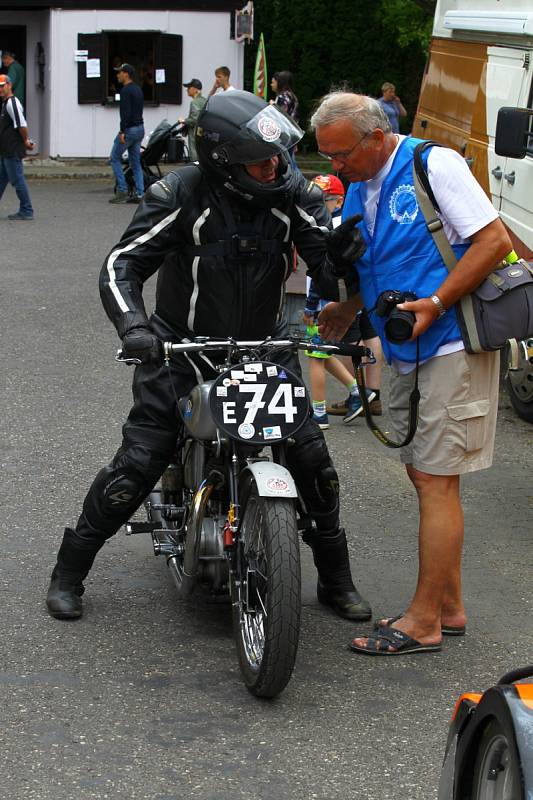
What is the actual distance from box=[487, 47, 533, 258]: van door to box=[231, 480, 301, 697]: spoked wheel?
3.76 metres

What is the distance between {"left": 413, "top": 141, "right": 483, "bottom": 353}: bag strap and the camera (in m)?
4.18

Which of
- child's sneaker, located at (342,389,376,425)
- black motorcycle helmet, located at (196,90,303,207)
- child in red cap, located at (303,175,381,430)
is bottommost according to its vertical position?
child's sneaker, located at (342,389,376,425)

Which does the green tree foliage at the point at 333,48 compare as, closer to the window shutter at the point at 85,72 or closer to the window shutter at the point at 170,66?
the window shutter at the point at 170,66

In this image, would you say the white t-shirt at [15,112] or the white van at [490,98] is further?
the white t-shirt at [15,112]

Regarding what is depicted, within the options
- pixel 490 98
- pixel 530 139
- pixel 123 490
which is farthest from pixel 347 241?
pixel 490 98

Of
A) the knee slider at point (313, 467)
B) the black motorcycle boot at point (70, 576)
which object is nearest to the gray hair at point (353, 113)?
the knee slider at point (313, 467)

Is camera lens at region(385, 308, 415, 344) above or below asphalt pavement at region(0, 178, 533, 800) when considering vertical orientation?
above

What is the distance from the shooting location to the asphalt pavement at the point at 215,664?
3.65 metres

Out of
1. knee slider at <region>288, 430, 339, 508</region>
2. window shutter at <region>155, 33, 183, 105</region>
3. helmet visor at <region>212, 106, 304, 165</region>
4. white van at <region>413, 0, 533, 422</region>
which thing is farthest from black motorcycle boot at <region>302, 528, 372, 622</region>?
window shutter at <region>155, 33, 183, 105</region>

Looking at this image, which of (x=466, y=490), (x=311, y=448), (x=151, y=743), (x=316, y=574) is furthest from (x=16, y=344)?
(x=151, y=743)

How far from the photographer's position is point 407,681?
4.28m

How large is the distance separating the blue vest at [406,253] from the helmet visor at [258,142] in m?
0.35

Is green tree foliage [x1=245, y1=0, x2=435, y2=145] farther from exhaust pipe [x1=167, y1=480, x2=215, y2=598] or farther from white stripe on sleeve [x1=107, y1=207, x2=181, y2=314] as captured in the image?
exhaust pipe [x1=167, y1=480, x2=215, y2=598]

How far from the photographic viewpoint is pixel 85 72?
2369 centimetres
